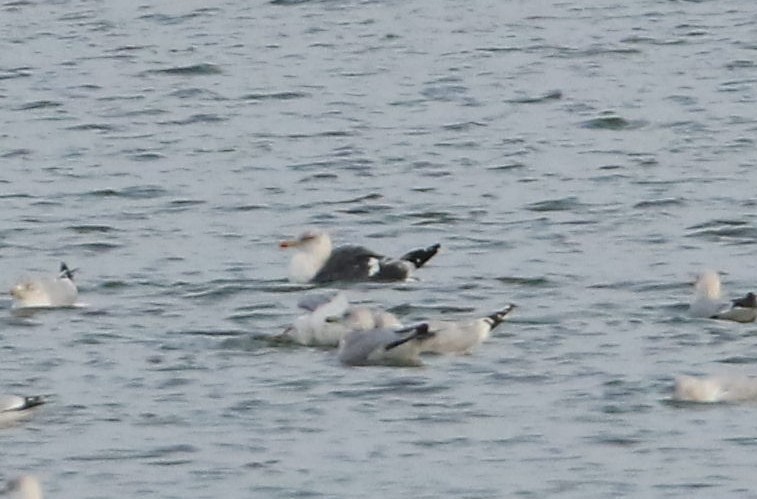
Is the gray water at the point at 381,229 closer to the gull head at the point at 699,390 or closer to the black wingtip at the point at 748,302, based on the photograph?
the gull head at the point at 699,390

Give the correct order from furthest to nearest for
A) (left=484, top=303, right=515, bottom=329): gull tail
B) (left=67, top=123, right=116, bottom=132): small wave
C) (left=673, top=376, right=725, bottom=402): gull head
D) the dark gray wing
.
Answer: (left=67, top=123, right=116, bottom=132): small wave, the dark gray wing, (left=484, top=303, right=515, bottom=329): gull tail, (left=673, top=376, right=725, bottom=402): gull head

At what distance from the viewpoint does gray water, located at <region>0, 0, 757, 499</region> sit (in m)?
11.6

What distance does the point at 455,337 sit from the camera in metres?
13.5

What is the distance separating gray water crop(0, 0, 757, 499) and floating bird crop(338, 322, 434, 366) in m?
0.09

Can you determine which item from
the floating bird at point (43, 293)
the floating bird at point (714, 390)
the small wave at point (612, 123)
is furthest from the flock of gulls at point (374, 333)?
the small wave at point (612, 123)

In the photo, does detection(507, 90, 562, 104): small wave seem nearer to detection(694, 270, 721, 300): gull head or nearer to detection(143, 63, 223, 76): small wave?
detection(143, 63, 223, 76): small wave

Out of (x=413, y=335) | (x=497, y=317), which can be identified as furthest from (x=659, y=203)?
(x=413, y=335)

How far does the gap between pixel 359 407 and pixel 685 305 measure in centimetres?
291

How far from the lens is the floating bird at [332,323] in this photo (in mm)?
13820

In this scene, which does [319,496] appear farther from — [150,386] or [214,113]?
[214,113]

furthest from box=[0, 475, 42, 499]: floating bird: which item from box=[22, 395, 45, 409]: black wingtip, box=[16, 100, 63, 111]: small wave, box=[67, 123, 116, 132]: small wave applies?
box=[16, 100, 63, 111]: small wave

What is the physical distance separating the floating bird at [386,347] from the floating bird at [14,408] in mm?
1785

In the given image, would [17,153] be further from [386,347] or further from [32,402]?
[32,402]

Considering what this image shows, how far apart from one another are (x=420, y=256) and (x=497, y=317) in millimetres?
2071
